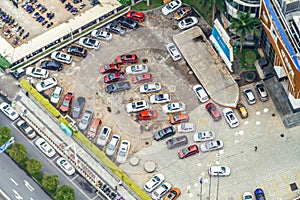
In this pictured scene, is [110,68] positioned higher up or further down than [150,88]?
higher up

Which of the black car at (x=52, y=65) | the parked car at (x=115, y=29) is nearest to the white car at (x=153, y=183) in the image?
the black car at (x=52, y=65)

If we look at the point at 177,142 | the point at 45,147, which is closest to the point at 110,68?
the point at 45,147

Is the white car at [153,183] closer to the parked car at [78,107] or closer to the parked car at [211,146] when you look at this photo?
the parked car at [211,146]

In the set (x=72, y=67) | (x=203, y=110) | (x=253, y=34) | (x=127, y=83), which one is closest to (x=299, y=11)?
(x=253, y=34)

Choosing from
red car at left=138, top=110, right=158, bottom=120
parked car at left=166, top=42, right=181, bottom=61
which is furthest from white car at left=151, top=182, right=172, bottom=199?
parked car at left=166, top=42, right=181, bottom=61

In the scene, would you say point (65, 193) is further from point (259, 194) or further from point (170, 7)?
point (170, 7)

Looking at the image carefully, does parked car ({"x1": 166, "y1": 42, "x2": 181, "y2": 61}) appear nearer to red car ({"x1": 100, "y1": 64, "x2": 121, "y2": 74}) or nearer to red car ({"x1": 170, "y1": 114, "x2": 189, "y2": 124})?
red car ({"x1": 100, "y1": 64, "x2": 121, "y2": 74})
